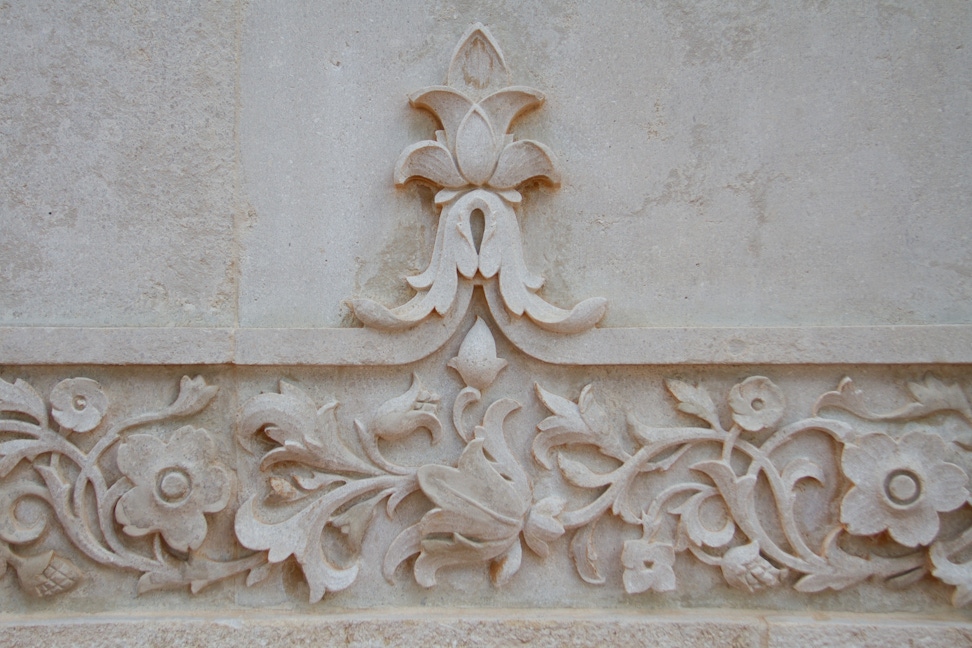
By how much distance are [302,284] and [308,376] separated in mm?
242

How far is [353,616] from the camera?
5.94ft

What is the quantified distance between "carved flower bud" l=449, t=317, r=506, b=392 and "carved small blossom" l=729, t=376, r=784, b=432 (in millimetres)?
596

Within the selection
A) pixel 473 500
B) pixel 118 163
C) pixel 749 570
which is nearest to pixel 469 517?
pixel 473 500

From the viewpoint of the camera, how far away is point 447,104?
6.36 ft

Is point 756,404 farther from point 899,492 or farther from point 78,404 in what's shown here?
point 78,404

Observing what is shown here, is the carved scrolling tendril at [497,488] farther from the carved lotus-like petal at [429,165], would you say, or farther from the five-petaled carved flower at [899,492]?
the carved lotus-like petal at [429,165]

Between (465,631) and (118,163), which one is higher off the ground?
(118,163)

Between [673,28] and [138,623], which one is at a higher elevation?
[673,28]

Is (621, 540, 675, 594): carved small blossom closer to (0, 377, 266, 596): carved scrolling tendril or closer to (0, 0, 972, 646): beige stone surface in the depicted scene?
(0, 0, 972, 646): beige stone surface

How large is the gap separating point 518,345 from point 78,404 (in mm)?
1112

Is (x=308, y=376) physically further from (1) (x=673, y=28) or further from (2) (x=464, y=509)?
(1) (x=673, y=28)

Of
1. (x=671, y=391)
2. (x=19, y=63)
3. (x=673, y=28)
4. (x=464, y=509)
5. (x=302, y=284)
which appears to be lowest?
(x=464, y=509)

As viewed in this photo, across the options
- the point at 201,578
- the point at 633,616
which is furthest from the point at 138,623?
the point at 633,616

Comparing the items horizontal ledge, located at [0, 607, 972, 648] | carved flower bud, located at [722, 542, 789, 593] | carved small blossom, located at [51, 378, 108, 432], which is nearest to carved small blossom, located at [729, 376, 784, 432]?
carved flower bud, located at [722, 542, 789, 593]
